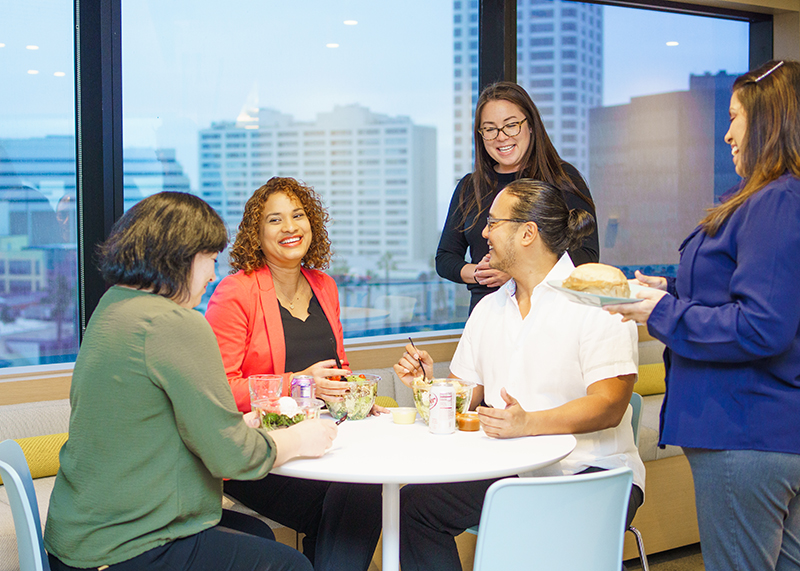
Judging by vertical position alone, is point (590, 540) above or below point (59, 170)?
below

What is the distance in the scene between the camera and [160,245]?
1.48 meters

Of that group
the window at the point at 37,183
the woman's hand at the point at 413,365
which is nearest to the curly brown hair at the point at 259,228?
the woman's hand at the point at 413,365

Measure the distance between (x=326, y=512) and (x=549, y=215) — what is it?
40.8 inches

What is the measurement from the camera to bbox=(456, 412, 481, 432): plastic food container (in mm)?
1879

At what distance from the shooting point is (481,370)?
2213mm

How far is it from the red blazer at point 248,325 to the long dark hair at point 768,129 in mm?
1335

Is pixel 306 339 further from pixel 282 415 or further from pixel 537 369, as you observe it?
pixel 537 369

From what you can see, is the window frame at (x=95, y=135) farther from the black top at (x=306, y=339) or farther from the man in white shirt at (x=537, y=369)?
the man in white shirt at (x=537, y=369)

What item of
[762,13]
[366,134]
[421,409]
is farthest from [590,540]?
[762,13]

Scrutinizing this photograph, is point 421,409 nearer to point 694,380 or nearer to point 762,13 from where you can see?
point 694,380

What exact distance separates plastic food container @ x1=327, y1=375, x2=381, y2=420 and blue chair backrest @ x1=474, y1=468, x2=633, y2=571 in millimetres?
613

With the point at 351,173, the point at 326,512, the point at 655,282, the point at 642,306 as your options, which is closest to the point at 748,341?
the point at 642,306

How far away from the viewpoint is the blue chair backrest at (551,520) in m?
1.43

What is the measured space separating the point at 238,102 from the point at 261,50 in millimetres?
310
